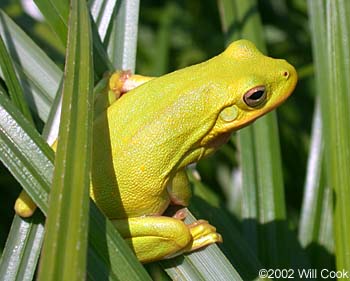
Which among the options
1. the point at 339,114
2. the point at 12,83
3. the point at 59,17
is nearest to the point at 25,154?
the point at 12,83

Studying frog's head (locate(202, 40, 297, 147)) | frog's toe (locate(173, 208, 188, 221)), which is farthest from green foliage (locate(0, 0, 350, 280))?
frog's head (locate(202, 40, 297, 147))

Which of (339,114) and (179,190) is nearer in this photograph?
(179,190)

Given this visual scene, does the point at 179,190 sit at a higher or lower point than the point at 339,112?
higher

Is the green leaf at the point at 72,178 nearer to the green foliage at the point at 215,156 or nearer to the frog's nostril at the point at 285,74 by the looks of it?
the green foliage at the point at 215,156

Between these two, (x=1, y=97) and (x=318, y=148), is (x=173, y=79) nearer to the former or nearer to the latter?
(x=1, y=97)

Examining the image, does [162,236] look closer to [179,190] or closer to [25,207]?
[179,190]

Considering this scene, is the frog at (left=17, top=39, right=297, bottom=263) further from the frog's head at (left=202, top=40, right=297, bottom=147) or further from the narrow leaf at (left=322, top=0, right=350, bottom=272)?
the narrow leaf at (left=322, top=0, right=350, bottom=272)

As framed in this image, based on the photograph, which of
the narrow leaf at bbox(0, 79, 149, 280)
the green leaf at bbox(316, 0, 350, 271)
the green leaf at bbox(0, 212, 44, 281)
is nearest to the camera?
the narrow leaf at bbox(0, 79, 149, 280)
